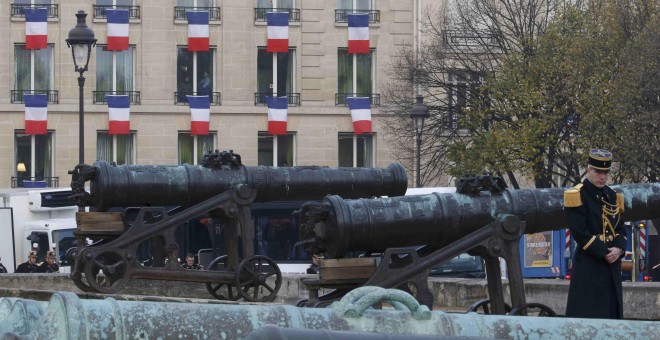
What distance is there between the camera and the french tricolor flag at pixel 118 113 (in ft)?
181

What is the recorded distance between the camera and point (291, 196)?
19125mm

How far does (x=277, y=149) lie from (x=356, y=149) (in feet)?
8.04

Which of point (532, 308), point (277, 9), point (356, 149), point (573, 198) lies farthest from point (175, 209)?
point (356, 149)

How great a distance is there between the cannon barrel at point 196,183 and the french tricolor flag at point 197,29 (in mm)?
36709

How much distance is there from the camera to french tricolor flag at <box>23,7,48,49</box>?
179 ft

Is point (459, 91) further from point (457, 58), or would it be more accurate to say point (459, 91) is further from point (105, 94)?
point (105, 94)

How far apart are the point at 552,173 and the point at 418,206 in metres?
34.1

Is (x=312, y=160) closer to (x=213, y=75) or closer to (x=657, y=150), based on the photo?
(x=213, y=75)

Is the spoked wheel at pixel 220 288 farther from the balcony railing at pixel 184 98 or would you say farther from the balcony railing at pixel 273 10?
the balcony railing at pixel 273 10

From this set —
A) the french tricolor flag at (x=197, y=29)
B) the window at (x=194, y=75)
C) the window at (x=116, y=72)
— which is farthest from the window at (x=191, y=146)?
the french tricolor flag at (x=197, y=29)

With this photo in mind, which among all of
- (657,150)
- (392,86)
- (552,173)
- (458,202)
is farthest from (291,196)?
(392,86)

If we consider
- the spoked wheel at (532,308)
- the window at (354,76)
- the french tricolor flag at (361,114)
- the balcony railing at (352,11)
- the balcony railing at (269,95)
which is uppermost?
the balcony railing at (352,11)

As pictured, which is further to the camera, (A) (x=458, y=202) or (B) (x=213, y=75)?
(B) (x=213, y=75)

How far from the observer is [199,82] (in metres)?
56.9
